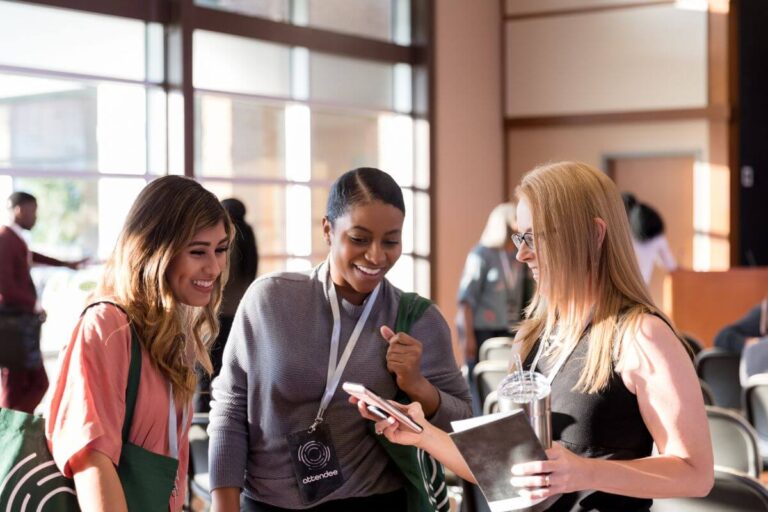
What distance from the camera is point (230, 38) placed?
872 centimetres

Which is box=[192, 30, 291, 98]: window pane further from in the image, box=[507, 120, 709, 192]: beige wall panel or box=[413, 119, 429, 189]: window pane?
box=[507, 120, 709, 192]: beige wall panel

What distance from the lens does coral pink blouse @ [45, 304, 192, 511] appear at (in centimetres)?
184

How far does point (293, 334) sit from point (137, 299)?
1.39ft

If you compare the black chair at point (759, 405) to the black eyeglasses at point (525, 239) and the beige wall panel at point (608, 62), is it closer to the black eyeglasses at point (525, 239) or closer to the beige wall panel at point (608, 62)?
the black eyeglasses at point (525, 239)

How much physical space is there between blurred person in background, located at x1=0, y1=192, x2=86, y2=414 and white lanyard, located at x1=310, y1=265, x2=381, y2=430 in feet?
15.2

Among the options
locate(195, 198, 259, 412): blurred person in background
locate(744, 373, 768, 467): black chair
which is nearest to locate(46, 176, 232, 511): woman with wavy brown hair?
locate(195, 198, 259, 412): blurred person in background

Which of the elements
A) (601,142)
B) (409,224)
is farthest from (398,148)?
(601,142)

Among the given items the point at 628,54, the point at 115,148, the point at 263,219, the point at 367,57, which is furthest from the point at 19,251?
the point at 628,54

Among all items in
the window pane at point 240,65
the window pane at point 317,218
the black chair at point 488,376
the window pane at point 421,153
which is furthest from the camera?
the window pane at point 421,153

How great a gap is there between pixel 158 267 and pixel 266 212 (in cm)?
727

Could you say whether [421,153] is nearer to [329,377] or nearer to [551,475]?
[329,377]

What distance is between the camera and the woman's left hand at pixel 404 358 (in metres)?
2.23

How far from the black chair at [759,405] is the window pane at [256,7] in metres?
5.53

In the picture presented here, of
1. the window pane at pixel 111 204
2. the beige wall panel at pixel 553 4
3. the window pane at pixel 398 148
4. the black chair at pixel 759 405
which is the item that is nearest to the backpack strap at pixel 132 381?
the black chair at pixel 759 405
